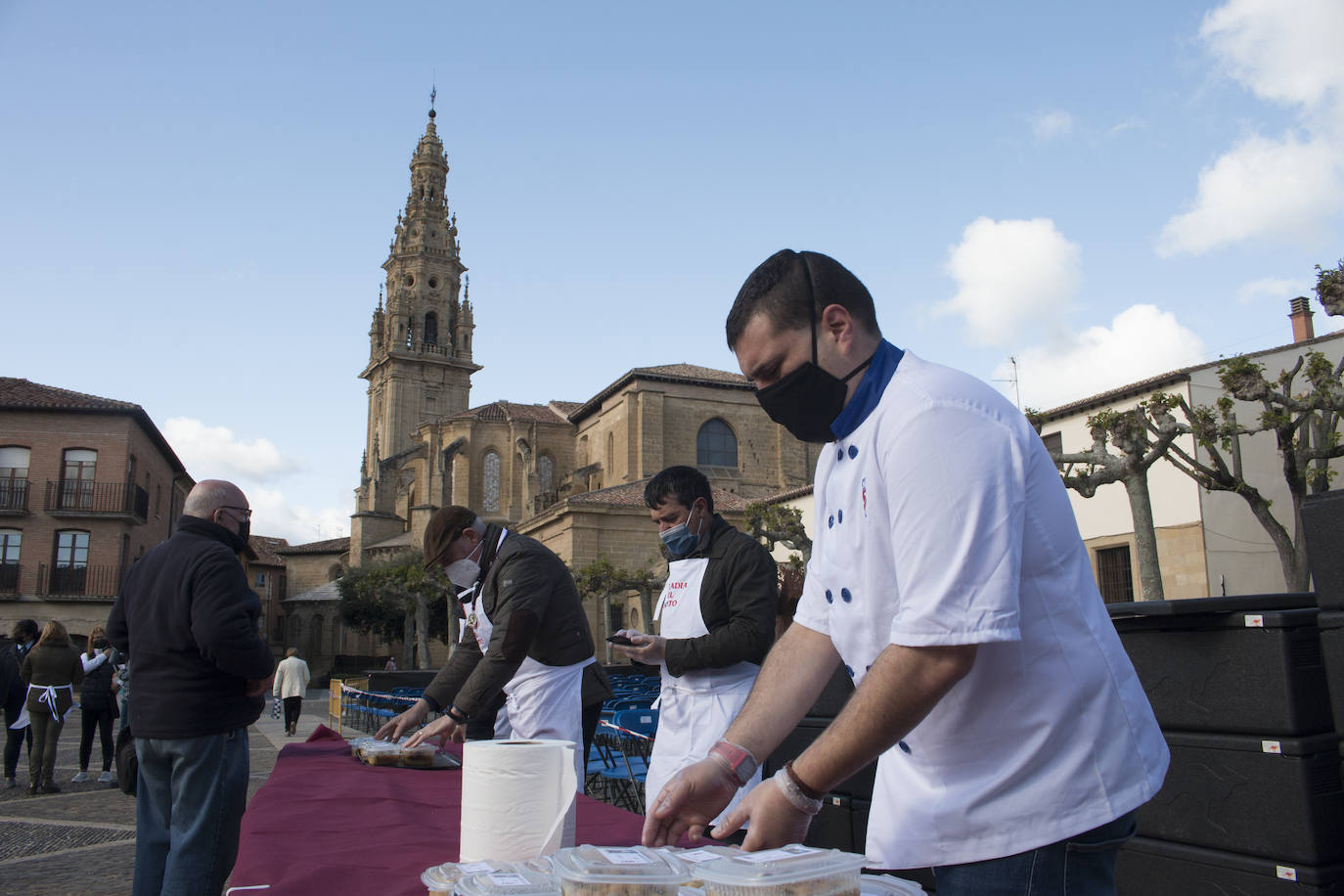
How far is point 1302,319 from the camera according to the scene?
2645 centimetres

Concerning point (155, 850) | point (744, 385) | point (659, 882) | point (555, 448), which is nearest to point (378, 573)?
point (555, 448)

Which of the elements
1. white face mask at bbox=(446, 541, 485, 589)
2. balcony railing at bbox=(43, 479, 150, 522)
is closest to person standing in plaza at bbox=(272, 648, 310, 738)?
white face mask at bbox=(446, 541, 485, 589)

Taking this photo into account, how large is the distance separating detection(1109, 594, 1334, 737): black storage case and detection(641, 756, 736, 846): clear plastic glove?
170 centimetres

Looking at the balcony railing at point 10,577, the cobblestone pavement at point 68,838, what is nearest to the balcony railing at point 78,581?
the balcony railing at point 10,577

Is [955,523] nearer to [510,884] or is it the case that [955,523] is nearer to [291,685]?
[510,884]

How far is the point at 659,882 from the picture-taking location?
4.51ft

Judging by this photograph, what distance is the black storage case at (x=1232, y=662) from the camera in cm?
273

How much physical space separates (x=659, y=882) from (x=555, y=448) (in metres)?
49.2

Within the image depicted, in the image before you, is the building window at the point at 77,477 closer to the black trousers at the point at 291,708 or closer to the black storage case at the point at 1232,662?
the black trousers at the point at 291,708

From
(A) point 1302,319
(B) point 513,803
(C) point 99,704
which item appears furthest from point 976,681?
(A) point 1302,319

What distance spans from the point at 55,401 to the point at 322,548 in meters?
30.1

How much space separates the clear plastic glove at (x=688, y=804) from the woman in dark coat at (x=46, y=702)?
10383 millimetres

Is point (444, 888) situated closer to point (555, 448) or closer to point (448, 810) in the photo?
point (448, 810)

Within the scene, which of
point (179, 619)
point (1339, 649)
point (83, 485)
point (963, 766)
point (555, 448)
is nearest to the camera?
point (963, 766)
